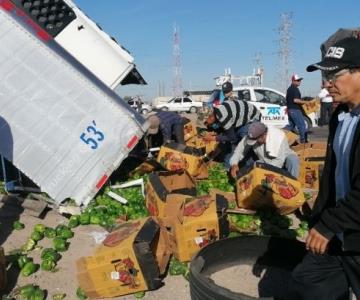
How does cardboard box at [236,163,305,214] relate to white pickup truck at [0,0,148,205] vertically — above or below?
below

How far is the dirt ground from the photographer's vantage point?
465cm

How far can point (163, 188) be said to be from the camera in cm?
623

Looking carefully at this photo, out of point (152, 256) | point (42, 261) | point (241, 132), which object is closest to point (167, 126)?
point (241, 132)

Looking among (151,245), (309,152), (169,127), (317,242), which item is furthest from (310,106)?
Result: (317,242)

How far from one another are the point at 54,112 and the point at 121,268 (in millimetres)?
3346

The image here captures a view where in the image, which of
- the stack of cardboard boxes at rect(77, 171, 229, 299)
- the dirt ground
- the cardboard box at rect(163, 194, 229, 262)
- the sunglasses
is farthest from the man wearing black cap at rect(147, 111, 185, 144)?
the sunglasses

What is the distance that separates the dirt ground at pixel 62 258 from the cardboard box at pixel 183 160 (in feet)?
7.38

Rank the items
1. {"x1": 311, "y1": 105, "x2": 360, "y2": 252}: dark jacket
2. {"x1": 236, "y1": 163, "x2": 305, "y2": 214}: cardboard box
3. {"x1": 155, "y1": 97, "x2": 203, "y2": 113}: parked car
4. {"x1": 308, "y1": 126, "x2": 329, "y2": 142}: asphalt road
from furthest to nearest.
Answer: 1. {"x1": 155, "y1": 97, "x2": 203, "y2": 113}: parked car
2. {"x1": 308, "y1": 126, "x2": 329, "y2": 142}: asphalt road
3. {"x1": 236, "y1": 163, "x2": 305, "y2": 214}: cardboard box
4. {"x1": 311, "y1": 105, "x2": 360, "y2": 252}: dark jacket

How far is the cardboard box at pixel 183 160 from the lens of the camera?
26.9 ft

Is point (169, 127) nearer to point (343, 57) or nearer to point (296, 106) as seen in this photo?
point (296, 106)

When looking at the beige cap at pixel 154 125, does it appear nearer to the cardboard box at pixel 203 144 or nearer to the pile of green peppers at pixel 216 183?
the cardboard box at pixel 203 144

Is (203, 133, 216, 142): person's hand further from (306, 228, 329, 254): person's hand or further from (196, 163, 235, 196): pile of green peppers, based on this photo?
(306, 228, 329, 254): person's hand

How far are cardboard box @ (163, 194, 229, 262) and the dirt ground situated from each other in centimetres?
33

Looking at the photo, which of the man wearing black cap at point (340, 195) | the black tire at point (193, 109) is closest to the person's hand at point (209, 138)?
the man wearing black cap at point (340, 195)
